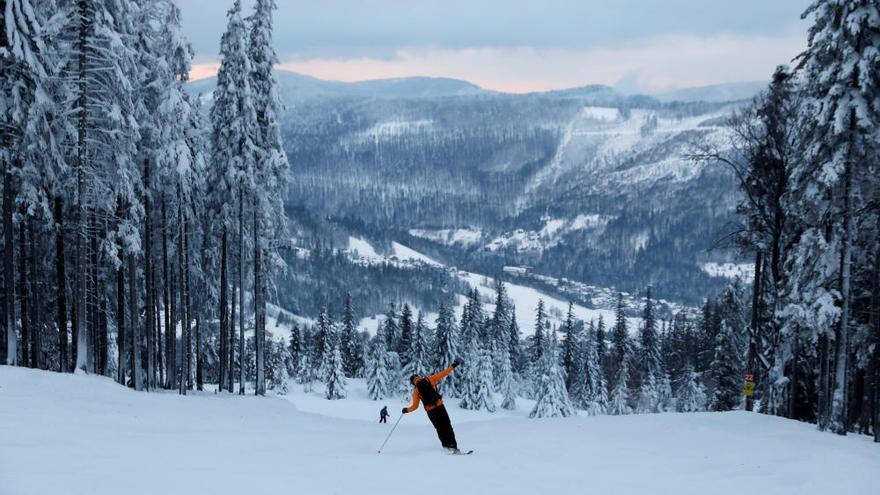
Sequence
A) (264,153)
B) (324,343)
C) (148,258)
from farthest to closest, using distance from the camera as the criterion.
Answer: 1. (324,343)
2. (264,153)
3. (148,258)

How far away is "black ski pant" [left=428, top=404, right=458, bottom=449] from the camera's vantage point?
475 inches

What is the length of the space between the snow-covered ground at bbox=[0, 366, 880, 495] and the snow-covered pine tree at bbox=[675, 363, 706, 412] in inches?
2017

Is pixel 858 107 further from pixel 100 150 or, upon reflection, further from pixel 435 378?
pixel 100 150

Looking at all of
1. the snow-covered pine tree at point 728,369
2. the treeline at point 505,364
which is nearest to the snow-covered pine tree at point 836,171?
the snow-covered pine tree at point 728,369

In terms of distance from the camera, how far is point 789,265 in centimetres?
1823

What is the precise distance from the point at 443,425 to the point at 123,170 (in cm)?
1488

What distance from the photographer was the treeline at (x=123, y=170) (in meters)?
19.2

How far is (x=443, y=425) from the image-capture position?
12148 mm

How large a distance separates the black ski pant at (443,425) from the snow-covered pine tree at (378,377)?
2211 inches

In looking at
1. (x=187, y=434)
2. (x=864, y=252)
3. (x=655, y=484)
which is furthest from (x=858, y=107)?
(x=187, y=434)

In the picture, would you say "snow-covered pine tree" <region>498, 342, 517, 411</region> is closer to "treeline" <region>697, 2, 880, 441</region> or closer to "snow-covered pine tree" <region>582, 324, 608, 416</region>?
"snow-covered pine tree" <region>582, 324, 608, 416</region>

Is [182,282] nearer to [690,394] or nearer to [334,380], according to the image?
[334,380]

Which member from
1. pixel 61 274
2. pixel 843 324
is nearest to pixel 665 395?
pixel 843 324

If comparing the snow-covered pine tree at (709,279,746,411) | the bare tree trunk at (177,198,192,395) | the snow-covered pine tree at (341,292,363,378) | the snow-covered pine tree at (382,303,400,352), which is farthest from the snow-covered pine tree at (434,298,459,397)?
the bare tree trunk at (177,198,192,395)
